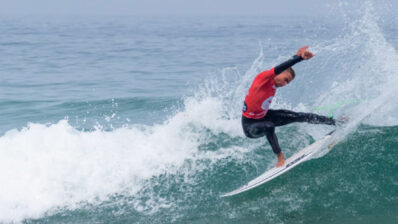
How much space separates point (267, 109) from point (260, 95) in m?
0.43

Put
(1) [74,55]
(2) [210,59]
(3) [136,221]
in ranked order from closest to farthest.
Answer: (3) [136,221] → (2) [210,59] → (1) [74,55]

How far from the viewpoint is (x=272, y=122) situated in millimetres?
6691

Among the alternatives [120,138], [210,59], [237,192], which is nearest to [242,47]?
[210,59]

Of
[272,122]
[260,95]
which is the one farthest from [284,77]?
[272,122]

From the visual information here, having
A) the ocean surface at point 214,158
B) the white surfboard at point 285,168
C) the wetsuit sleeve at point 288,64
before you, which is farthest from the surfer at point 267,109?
the ocean surface at point 214,158

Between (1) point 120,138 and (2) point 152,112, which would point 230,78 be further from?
(1) point 120,138

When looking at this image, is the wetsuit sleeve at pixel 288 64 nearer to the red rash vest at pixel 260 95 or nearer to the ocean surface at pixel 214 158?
the red rash vest at pixel 260 95

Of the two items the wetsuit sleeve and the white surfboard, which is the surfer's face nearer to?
the wetsuit sleeve

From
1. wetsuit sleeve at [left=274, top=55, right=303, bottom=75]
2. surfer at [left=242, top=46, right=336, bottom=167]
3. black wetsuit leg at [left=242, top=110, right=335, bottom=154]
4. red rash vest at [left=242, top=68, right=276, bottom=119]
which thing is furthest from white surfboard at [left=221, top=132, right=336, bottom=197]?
wetsuit sleeve at [left=274, top=55, right=303, bottom=75]

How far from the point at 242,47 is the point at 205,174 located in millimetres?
19500

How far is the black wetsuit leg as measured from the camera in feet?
21.2

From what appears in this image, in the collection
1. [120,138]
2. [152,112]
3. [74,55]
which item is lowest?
[120,138]

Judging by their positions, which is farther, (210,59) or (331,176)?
(210,59)

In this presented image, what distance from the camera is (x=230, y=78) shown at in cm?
1548
